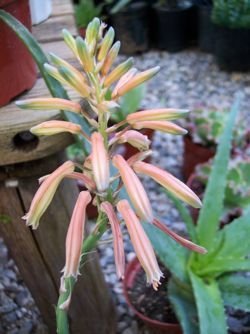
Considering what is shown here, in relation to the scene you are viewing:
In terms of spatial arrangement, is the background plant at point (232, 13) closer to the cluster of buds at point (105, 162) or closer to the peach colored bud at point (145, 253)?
the cluster of buds at point (105, 162)

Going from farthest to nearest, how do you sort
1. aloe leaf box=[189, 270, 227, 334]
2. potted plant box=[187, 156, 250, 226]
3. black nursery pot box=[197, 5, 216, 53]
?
1. black nursery pot box=[197, 5, 216, 53]
2. potted plant box=[187, 156, 250, 226]
3. aloe leaf box=[189, 270, 227, 334]

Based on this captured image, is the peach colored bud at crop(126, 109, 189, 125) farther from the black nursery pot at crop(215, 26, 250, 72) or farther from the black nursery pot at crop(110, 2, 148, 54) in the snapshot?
the black nursery pot at crop(110, 2, 148, 54)

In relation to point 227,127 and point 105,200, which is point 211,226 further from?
point 105,200

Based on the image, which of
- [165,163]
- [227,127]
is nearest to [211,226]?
[227,127]

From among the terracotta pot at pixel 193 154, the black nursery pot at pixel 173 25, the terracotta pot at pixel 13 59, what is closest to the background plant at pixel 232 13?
the black nursery pot at pixel 173 25

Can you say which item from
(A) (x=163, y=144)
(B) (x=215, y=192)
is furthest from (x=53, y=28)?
(A) (x=163, y=144)

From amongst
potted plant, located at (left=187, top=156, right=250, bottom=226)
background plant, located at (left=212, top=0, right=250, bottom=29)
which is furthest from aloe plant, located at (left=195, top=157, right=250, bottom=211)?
background plant, located at (left=212, top=0, right=250, bottom=29)

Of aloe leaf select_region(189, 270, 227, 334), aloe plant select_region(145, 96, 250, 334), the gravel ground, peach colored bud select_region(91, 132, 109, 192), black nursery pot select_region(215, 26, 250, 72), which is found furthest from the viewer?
black nursery pot select_region(215, 26, 250, 72)
